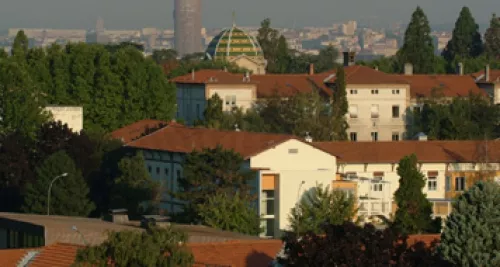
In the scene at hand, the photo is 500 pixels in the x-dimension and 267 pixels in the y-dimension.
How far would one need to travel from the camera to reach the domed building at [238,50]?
13595cm

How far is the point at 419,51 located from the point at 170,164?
59862mm

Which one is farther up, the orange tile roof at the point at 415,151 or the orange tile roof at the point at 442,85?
the orange tile roof at the point at 442,85

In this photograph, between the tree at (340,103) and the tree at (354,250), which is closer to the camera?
the tree at (354,250)

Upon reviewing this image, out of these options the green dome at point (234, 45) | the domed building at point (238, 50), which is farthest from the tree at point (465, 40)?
the green dome at point (234, 45)

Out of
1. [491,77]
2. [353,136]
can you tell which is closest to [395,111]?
[353,136]

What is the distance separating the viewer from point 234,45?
145 metres

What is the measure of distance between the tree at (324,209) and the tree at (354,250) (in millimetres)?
19615

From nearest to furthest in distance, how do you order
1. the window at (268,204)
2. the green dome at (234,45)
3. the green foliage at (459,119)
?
the window at (268,204) < the green foliage at (459,119) < the green dome at (234,45)

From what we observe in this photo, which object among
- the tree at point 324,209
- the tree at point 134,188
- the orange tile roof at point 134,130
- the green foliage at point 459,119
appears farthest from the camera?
the green foliage at point 459,119

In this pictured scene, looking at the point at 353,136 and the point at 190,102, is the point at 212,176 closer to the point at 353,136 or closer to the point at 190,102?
the point at 353,136

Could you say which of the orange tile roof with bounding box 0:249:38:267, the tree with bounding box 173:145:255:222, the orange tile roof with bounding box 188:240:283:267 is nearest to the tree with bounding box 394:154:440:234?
the tree with bounding box 173:145:255:222

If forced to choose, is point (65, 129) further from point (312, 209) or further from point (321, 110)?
point (321, 110)

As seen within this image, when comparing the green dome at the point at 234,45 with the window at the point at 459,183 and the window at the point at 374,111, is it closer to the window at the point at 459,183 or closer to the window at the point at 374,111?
the window at the point at 374,111

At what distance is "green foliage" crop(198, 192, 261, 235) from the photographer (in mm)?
50438
